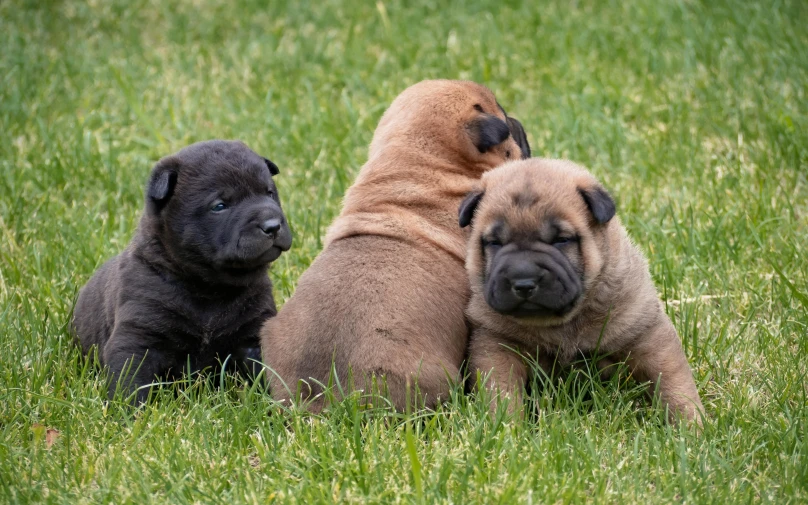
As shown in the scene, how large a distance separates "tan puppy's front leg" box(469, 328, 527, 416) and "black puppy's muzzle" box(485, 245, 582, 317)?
26 centimetres

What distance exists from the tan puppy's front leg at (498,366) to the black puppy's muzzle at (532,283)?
0.26 m

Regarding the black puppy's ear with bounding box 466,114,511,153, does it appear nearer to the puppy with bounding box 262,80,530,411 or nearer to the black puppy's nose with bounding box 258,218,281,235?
the puppy with bounding box 262,80,530,411

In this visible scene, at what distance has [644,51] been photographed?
866 cm

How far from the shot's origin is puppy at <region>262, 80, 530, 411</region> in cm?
431

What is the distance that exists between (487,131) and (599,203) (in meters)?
0.95

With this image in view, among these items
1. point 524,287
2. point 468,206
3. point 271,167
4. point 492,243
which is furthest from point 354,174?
point 524,287

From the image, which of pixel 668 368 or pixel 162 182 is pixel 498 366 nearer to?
pixel 668 368

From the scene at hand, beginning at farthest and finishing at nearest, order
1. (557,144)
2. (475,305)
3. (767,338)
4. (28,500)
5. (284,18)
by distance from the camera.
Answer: (284,18) → (557,144) → (767,338) → (475,305) → (28,500)

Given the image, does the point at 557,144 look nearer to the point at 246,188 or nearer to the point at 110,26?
the point at 246,188

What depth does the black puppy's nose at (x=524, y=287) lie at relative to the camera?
4203 millimetres

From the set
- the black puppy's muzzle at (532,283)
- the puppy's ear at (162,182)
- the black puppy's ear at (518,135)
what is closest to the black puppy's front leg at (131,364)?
the puppy's ear at (162,182)

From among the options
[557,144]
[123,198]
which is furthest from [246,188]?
[557,144]

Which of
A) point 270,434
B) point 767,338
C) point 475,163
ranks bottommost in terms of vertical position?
point 767,338

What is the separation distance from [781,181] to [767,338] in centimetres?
216
